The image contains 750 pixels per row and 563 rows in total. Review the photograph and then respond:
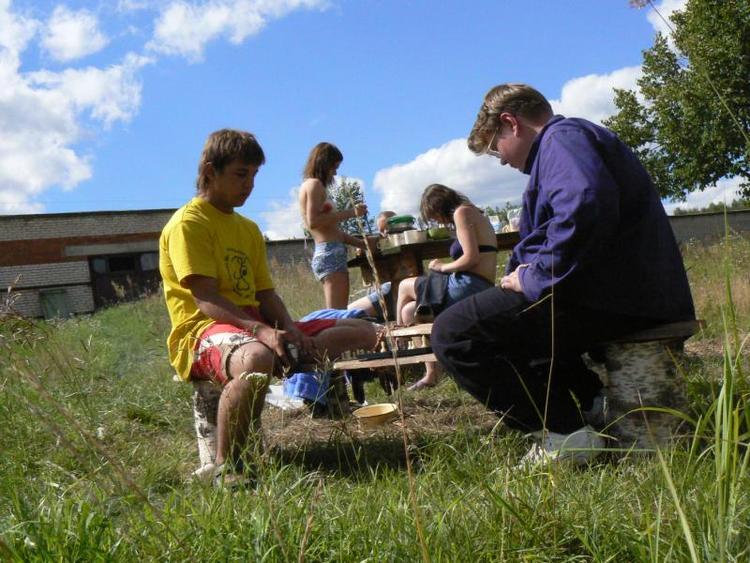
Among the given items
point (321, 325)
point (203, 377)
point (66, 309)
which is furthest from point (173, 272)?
point (66, 309)

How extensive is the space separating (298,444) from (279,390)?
131 cm

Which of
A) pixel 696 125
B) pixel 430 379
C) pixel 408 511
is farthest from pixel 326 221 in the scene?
pixel 696 125

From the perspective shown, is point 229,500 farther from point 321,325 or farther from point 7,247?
point 7,247

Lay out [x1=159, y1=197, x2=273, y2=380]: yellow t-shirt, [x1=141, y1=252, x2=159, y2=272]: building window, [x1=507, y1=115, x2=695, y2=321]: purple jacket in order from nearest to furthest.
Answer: [x1=507, y1=115, x2=695, y2=321]: purple jacket, [x1=159, y1=197, x2=273, y2=380]: yellow t-shirt, [x1=141, y1=252, x2=159, y2=272]: building window

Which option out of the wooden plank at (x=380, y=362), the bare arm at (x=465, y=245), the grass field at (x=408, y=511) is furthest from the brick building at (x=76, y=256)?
the grass field at (x=408, y=511)

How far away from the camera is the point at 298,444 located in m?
3.55

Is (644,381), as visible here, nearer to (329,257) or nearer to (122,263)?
(329,257)

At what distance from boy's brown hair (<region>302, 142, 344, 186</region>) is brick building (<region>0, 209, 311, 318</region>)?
24.4m

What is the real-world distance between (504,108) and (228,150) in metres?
1.22

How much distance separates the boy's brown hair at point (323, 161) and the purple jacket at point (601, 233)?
295 cm

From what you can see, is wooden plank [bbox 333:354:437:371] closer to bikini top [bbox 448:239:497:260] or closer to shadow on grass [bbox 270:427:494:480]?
shadow on grass [bbox 270:427:494:480]

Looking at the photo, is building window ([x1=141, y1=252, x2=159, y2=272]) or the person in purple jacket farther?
building window ([x1=141, y1=252, x2=159, y2=272])

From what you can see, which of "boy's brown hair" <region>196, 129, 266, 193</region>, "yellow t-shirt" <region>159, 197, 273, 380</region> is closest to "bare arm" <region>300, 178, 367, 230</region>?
"yellow t-shirt" <region>159, 197, 273, 380</region>

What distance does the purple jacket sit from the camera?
2422 mm
